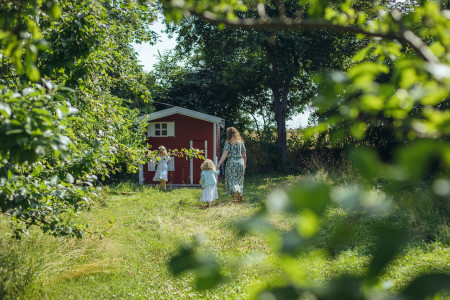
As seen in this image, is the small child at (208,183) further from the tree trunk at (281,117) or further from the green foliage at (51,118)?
the tree trunk at (281,117)

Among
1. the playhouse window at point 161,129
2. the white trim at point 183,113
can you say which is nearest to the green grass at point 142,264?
the white trim at point 183,113

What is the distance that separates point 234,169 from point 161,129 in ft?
23.0

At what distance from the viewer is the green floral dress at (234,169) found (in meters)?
9.23

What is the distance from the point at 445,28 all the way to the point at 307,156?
17.2 meters

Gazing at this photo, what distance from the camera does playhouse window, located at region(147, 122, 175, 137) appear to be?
15344 mm

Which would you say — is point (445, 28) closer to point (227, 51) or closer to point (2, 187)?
point (2, 187)

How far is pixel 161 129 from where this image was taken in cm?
1545

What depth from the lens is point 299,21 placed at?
1193 mm

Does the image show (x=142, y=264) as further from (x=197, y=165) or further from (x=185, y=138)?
(x=185, y=138)

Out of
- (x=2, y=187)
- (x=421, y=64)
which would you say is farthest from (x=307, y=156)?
(x=421, y=64)

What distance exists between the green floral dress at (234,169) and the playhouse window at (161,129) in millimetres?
6401

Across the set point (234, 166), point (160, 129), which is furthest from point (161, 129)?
point (234, 166)

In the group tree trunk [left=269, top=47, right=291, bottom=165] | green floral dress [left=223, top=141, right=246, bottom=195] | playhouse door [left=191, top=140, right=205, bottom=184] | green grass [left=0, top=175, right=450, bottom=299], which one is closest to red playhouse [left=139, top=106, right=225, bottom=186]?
playhouse door [left=191, top=140, right=205, bottom=184]

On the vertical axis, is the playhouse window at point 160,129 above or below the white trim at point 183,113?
below
